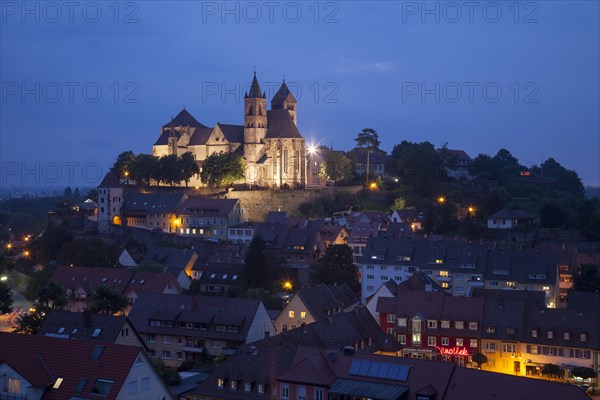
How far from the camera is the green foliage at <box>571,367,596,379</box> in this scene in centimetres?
3425

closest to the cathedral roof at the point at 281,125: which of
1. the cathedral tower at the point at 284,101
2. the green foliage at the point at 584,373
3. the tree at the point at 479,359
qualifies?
the cathedral tower at the point at 284,101

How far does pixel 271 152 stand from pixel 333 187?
8.34 metres

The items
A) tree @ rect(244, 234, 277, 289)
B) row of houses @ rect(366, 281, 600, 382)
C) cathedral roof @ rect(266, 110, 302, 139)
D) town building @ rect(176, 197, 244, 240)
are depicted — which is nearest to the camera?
row of houses @ rect(366, 281, 600, 382)

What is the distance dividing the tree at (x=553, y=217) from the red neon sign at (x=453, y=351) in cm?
3629

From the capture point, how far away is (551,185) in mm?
104375

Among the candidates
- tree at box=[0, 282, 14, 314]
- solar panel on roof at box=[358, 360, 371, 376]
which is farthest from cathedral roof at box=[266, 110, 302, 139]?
solar panel on roof at box=[358, 360, 371, 376]

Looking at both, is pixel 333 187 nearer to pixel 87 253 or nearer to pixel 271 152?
pixel 271 152

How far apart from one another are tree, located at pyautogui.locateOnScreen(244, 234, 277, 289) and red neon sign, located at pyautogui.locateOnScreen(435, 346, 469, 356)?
18.2 m

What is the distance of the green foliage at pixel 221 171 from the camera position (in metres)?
79.1

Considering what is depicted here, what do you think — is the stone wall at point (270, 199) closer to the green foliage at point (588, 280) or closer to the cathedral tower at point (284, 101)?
the cathedral tower at point (284, 101)

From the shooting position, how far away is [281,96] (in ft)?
325

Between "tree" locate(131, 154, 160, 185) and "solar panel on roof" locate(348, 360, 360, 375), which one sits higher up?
"tree" locate(131, 154, 160, 185)

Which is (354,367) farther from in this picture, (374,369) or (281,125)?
(281,125)

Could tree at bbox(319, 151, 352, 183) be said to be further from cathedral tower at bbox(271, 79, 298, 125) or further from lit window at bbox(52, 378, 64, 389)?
lit window at bbox(52, 378, 64, 389)
